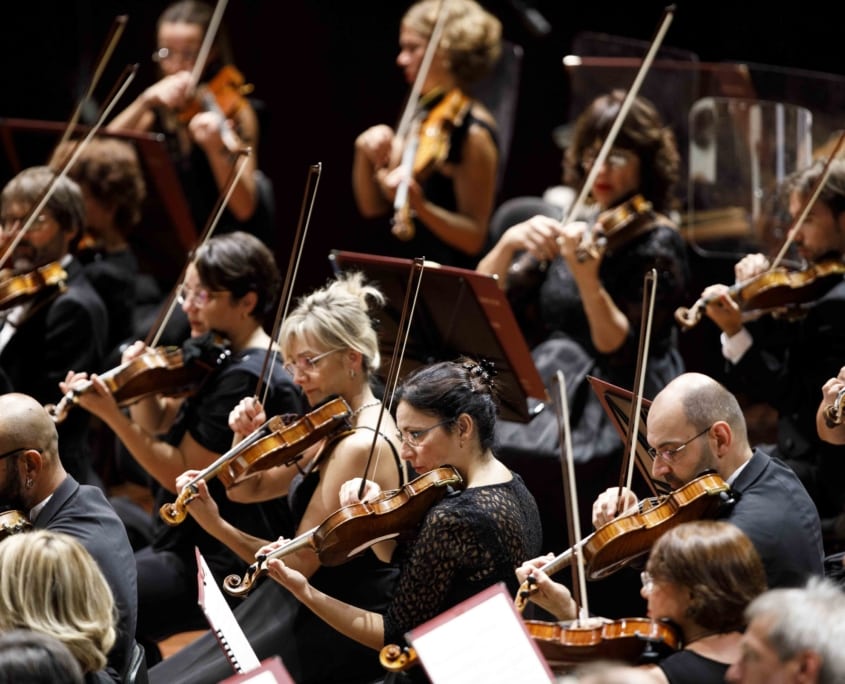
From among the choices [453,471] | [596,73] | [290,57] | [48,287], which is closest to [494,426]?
[453,471]

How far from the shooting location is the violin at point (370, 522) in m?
2.91

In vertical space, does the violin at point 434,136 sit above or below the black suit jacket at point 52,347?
above

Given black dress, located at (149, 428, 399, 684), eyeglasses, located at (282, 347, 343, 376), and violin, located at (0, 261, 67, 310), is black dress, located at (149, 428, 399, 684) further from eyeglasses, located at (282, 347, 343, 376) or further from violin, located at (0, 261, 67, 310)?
violin, located at (0, 261, 67, 310)

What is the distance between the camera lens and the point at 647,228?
4176mm

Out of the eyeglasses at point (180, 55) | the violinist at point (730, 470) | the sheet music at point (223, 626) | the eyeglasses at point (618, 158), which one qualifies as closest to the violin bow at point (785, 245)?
the eyeglasses at point (618, 158)

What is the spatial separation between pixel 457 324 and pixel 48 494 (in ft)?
3.92

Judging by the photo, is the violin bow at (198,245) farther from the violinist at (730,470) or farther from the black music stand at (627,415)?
the violinist at (730,470)

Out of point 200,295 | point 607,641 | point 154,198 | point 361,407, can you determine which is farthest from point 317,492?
point 154,198

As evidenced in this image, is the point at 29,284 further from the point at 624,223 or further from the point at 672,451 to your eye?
the point at 672,451

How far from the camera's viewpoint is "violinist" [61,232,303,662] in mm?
3730

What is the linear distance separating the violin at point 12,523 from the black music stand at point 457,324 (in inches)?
48.2

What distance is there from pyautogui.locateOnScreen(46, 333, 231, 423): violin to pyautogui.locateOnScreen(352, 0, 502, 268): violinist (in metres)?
1.16

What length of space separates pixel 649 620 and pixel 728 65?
2.94 m

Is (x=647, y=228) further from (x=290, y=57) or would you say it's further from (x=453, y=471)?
(x=290, y=57)
